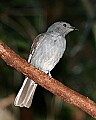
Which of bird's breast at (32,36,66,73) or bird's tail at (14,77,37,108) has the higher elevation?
bird's breast at (32,36,66,73)

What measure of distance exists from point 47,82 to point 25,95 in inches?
28.4

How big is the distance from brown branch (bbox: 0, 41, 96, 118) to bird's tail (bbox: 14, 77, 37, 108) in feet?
2.02

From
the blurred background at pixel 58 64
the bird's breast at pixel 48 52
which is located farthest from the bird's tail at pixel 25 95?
the blurred background at pixel 58 64

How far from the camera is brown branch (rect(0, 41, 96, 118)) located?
292cm

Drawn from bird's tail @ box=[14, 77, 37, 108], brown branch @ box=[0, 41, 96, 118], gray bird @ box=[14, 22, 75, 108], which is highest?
gray bird @ box=[14, 22, 75, 108]

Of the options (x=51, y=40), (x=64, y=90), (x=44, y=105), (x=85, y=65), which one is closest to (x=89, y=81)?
(x=85, y=65)

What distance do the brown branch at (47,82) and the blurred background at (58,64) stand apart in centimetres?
128

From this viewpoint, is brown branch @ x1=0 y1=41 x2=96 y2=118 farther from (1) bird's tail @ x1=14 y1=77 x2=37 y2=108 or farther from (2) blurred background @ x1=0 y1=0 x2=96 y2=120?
(2) blurred background @ x1=0 y1=0 x2=96 y2=120

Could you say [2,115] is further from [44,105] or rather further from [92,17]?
[92,17]

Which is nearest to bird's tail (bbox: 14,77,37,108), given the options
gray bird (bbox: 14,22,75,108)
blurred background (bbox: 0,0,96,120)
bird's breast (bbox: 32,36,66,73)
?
gray bird (bbox: 14,22,75,108)

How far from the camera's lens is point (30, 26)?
15.7ft

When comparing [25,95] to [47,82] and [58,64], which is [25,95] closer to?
[47,82]

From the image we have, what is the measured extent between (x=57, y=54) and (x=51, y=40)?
14cm

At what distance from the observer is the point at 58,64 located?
515cm
